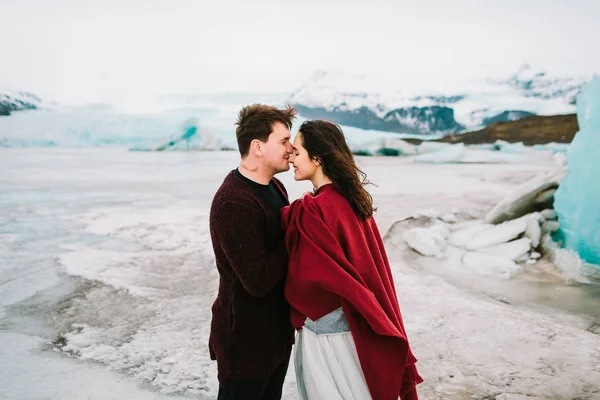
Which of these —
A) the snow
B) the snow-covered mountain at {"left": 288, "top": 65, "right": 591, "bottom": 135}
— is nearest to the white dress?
the snow

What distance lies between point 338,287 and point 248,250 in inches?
10.9

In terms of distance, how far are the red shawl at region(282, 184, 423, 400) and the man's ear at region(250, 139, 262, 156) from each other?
0.69 ft

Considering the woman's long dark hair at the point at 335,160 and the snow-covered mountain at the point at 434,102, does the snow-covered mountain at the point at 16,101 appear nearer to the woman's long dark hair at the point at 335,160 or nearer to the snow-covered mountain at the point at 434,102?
the snow-covered mountain at the point at 434,102

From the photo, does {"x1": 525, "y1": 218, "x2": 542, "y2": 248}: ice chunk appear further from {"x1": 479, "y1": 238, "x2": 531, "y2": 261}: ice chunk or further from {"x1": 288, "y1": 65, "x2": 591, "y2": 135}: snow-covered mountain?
{"x1": 288, "y1": 65, "x2": 591, "y2": 135}: snow-covered mountain

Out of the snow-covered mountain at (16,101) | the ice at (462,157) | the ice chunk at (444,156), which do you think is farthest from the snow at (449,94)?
the snow-covered mountain at (16,101)

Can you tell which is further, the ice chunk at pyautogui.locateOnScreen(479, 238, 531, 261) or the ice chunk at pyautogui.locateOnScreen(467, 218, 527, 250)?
the ice chunk at pyautogui.locateOnScreen(467, 218, 527, 250)

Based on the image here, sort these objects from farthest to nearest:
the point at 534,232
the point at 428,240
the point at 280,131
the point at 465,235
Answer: the point at 465,235, the point at 428,240, the point at 534,232, the point at 280,131

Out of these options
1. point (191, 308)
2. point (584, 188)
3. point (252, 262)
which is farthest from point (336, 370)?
point (584, 188)

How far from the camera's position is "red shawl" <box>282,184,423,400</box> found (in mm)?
1454

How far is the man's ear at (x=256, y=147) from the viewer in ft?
5.37

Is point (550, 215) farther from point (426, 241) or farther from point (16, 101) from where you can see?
point (16, 101)

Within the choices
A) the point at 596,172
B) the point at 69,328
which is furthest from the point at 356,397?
the point at 596,172

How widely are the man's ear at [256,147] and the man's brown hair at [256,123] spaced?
0.04 feet

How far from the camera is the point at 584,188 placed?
4691 millimetres
